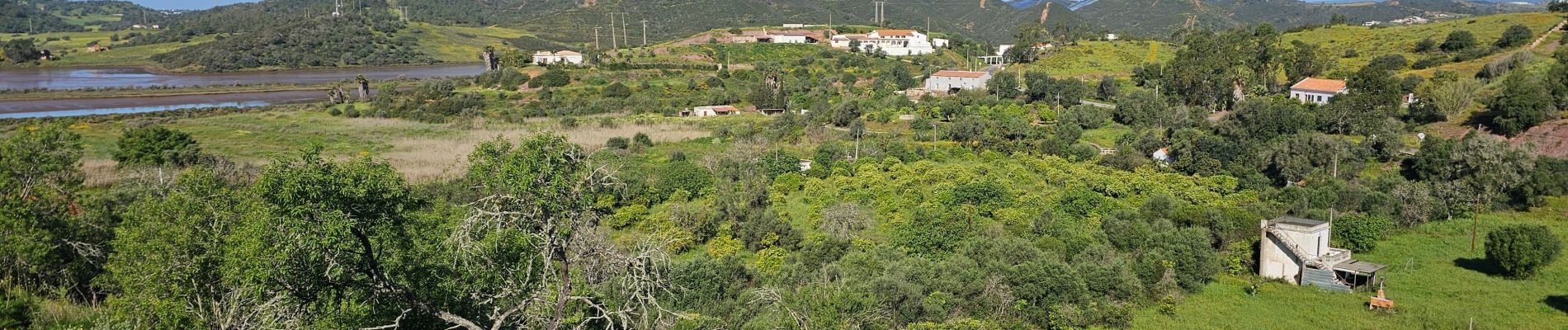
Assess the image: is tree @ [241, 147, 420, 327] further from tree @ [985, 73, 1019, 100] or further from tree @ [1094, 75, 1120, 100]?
tree @ [1094, 75, 1120, 100]

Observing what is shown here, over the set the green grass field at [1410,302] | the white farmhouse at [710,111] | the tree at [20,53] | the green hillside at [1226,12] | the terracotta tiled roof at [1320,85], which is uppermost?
the green hillside at [1226,12]

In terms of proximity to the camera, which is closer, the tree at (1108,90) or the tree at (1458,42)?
the tree at (1108,90)

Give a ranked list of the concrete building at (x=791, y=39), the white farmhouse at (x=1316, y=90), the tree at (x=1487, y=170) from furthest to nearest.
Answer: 1. the concrete building at (x=791, y=39)
2. the white farmhouse at (x=1316, y=90)
3. the tree at (x=1487, y=170)

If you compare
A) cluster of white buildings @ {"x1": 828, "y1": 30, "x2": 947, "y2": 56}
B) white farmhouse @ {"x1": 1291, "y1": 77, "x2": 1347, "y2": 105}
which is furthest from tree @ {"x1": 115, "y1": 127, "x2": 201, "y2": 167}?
cluster of white buildings @ {"x1": 828, "y1": 30, "x2": 947, "y2": 56}

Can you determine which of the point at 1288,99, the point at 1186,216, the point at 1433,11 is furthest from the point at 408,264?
the point at 1433,11

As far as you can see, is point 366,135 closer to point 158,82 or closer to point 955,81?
point 955,81

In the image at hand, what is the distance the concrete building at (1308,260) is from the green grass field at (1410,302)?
427mm

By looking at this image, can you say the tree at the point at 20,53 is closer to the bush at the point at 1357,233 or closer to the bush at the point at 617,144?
the bush at the point at 617,144

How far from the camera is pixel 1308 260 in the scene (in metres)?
18.9

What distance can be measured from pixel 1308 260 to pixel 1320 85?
24421mm

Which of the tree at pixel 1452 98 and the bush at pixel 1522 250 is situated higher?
the tree at pixel 1452 98

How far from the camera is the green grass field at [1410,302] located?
16.1 m

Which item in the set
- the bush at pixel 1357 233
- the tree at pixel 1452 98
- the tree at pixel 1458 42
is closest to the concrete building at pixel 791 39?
the tree at pixel 1458 42

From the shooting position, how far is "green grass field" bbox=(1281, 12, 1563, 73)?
48.3 metres
